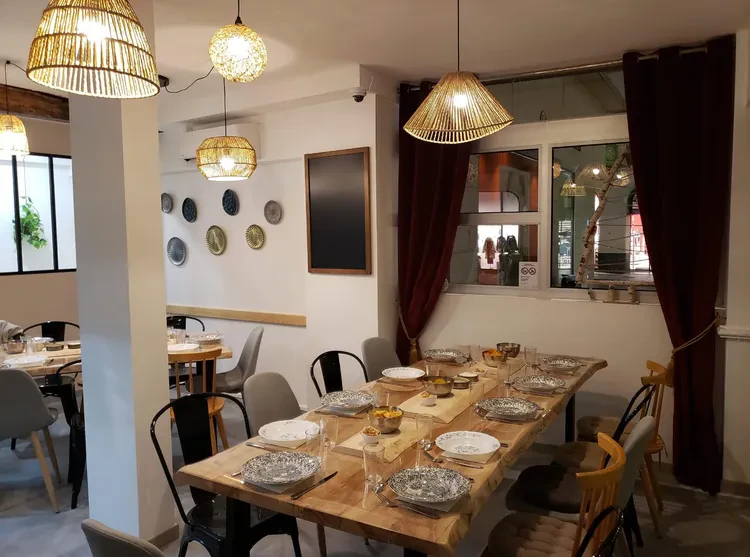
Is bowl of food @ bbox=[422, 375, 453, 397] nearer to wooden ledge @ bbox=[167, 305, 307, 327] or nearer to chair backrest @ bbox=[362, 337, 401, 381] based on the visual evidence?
chair backrest @ bbox=[362, 337, 401, 381]

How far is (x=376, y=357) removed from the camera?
11.6 feet

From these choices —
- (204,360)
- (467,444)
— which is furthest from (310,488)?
(204,360)

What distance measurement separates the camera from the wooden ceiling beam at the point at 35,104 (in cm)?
455

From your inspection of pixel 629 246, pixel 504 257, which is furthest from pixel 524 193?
pixel 629 246

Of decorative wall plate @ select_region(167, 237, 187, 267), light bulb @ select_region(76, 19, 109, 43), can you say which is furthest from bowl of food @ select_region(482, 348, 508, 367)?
decorative wall plate @ select_region(167, 237, 187, 267)

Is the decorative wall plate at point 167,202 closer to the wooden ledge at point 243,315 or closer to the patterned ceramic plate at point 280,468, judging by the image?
the wooden ledge at point 243,315

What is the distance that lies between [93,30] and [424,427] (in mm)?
1722

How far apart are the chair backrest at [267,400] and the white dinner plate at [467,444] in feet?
2.89

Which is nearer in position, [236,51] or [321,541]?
[236,51]

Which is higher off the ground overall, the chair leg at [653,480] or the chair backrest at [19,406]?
the chair backrest at [19,406]

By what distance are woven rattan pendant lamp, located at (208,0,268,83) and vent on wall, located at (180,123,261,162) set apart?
255cm

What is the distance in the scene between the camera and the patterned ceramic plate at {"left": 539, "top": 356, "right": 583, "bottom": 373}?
3027 millimetres

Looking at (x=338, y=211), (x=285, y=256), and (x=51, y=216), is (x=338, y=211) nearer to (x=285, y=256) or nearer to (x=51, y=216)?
(x=285, y=256)

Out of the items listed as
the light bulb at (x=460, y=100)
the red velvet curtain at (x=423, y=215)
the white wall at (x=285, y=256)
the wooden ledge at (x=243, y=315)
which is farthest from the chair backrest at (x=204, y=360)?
the light bulb at (x=460, y=100)
